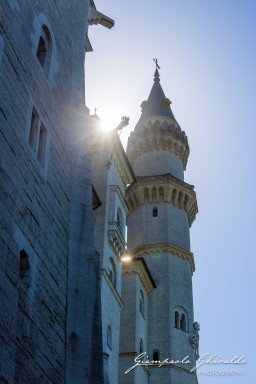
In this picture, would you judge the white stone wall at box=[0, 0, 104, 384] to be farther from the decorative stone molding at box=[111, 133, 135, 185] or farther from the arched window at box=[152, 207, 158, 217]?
the arched window at box=[152, 207, 158, 217]

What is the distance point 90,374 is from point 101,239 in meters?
14.6

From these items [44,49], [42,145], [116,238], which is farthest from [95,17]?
[116,238]

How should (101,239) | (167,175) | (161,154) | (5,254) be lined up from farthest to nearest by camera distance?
(161,154) < (167,175) < (101,239) < (5,254)

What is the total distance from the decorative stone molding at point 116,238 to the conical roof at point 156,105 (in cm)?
1690

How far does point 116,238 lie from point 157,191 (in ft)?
36.8

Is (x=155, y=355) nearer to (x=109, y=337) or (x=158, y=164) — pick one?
(x=109, y=337)

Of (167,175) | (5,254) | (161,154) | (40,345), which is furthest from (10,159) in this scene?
(161,154)

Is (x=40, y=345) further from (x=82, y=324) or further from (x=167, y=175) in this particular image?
(x=167, y=175)

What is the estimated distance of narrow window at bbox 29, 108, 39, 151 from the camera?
1077 cm

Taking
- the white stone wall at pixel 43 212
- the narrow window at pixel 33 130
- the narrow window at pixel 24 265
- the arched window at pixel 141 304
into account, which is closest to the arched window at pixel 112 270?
the arched window at pixel 141 304

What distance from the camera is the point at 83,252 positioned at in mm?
11945

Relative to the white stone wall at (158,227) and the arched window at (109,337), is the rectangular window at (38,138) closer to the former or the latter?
the arched window at (109,337)

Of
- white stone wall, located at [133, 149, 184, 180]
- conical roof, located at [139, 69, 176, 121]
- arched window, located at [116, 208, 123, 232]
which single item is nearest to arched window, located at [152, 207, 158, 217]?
white stone wall, located at [133, 149, 184, 180]

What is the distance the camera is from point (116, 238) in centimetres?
2644
